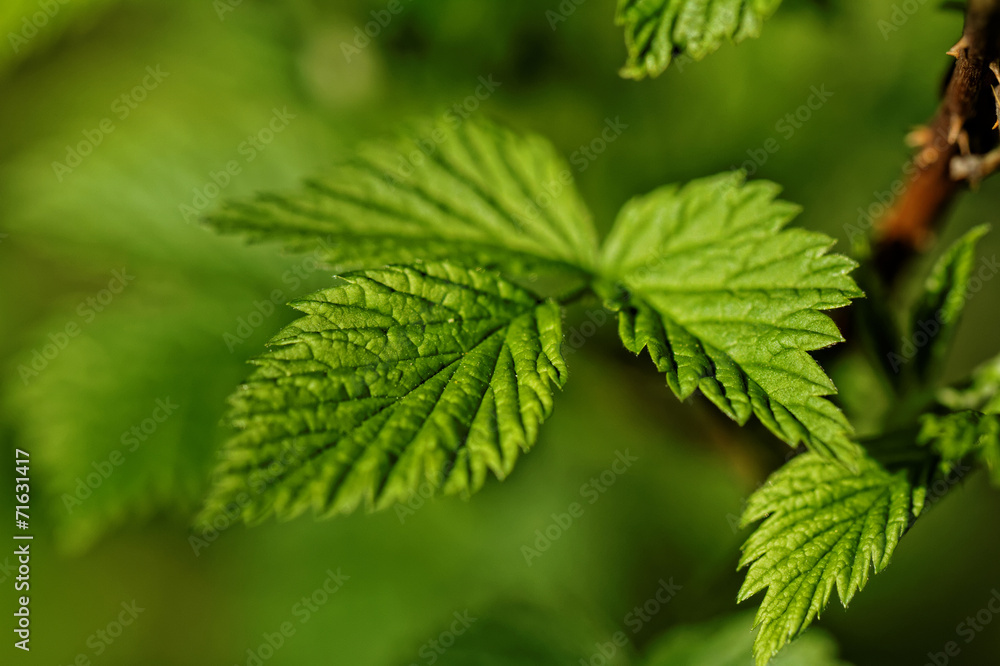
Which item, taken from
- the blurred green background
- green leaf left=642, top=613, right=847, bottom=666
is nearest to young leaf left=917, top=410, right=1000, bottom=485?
the blurred green background

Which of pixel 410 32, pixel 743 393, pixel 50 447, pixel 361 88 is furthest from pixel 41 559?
pixel 743 393

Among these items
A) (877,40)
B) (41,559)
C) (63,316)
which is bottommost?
(877,40)

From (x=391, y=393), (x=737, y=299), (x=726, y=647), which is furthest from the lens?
(x=726, y=647)

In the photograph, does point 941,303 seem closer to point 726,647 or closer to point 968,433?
point 968,433

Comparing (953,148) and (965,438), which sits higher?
(953,148)

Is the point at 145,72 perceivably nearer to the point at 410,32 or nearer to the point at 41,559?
the point at 410,32

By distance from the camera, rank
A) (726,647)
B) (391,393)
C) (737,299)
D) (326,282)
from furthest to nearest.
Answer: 1. (326,282)
2. (726,647)
3. (737,299)
4. (391,393)

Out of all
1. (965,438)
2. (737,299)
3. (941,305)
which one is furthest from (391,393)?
(941,305)
